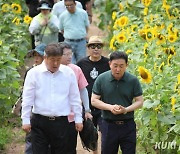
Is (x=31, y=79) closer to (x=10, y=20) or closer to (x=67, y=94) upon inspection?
(x=67, y=94)

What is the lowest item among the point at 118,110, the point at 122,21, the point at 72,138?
the point at 72,138

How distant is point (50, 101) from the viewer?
5918 millimetres

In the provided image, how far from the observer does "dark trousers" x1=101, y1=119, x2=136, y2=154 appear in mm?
6234

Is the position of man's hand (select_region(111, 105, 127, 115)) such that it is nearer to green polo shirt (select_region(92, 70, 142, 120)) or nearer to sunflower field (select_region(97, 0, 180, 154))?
green polo shirt (select_region(92, 70, 142, 120))

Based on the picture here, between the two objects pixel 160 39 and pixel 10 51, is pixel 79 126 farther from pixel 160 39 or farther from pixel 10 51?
pixel 10 51

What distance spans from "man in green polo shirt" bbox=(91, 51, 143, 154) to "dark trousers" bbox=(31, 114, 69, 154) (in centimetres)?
42

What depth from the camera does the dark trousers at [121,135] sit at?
6234mm

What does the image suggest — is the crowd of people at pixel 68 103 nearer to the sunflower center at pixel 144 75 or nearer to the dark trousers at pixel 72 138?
the dark trousers at pixel 72 138

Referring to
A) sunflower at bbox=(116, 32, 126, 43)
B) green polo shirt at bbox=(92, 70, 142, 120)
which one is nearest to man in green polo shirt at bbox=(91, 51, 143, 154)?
green polo shirt at bbox=(92, 70, 142, 120)

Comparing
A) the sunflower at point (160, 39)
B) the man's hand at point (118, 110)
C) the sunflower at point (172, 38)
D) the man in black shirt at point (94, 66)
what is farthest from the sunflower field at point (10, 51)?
the man's hand at point (118, 110)

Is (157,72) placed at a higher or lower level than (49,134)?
higher

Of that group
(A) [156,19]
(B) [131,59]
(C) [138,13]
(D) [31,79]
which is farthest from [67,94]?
(C) [138,13]

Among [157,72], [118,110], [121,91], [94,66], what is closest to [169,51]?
[157,72]

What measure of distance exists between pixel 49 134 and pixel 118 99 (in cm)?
72
